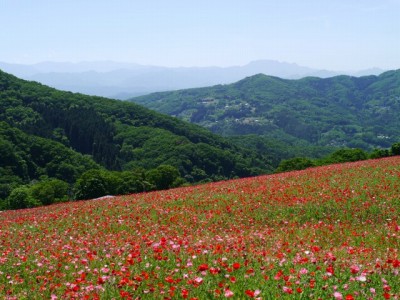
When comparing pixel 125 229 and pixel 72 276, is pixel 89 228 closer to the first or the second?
pixel 125 229

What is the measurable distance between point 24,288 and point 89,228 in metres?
6.55

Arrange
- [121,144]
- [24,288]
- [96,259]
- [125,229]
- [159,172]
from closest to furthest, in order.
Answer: [24,288]
[96,259]
[125,229]
[159,172]
[121,144]

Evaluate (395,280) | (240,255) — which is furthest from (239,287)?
(395,280)

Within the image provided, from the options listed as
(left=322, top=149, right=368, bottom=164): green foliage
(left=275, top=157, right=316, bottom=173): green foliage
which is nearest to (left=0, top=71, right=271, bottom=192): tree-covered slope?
(left=275, top=157, right=316, bottom=173): green foliage

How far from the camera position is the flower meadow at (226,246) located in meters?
5.77

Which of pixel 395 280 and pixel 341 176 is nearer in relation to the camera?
pixel 395 280

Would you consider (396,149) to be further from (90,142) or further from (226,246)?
(90,142)

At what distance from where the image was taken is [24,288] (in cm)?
713

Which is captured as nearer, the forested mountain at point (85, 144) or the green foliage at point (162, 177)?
the green foliage at point (162, 177)

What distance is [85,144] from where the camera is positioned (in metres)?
167

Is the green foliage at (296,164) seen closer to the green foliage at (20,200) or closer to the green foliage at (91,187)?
the green foliage at (91,187)

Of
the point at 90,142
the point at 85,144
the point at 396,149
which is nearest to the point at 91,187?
the point at 396,149

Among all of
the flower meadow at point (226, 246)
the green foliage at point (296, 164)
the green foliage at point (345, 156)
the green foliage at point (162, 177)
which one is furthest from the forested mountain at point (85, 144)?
the flower meadow at point (226, 246)

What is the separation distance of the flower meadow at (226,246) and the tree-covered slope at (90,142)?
355 ft
